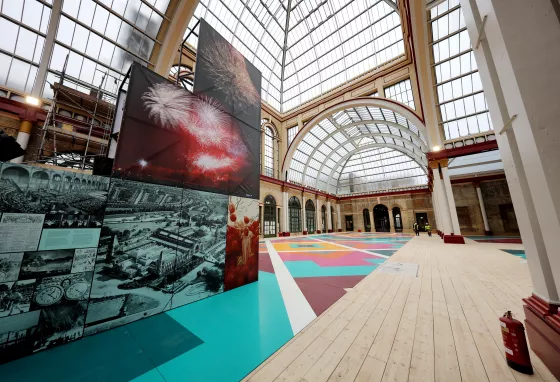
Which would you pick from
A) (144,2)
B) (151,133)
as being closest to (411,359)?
(151,133)

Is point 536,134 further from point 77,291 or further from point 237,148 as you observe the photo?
point 77,291

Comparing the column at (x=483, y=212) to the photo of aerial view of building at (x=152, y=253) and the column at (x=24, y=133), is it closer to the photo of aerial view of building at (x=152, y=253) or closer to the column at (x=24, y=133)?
the photo of aerial view of building at (x=152, y=253)

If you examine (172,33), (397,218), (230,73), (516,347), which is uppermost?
(172,33)

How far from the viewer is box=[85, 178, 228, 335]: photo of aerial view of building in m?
2.72

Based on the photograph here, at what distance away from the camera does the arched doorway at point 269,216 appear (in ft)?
58.6

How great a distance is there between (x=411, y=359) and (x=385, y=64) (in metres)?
22.6

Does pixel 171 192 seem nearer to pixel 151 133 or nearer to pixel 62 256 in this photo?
pixel 151 133

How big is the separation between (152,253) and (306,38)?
85.1ft

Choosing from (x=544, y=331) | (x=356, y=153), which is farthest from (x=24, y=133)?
(x=356, y=153)

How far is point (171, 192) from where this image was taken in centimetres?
347

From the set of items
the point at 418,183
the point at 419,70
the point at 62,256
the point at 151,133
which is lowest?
the point at 62,256

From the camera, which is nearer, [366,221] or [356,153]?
[366,221]

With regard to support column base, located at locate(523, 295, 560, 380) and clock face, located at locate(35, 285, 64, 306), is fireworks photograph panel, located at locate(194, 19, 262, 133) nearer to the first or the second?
clock face, located at locate(35, 285, 64, 306)

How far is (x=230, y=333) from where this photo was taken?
2.53 m
